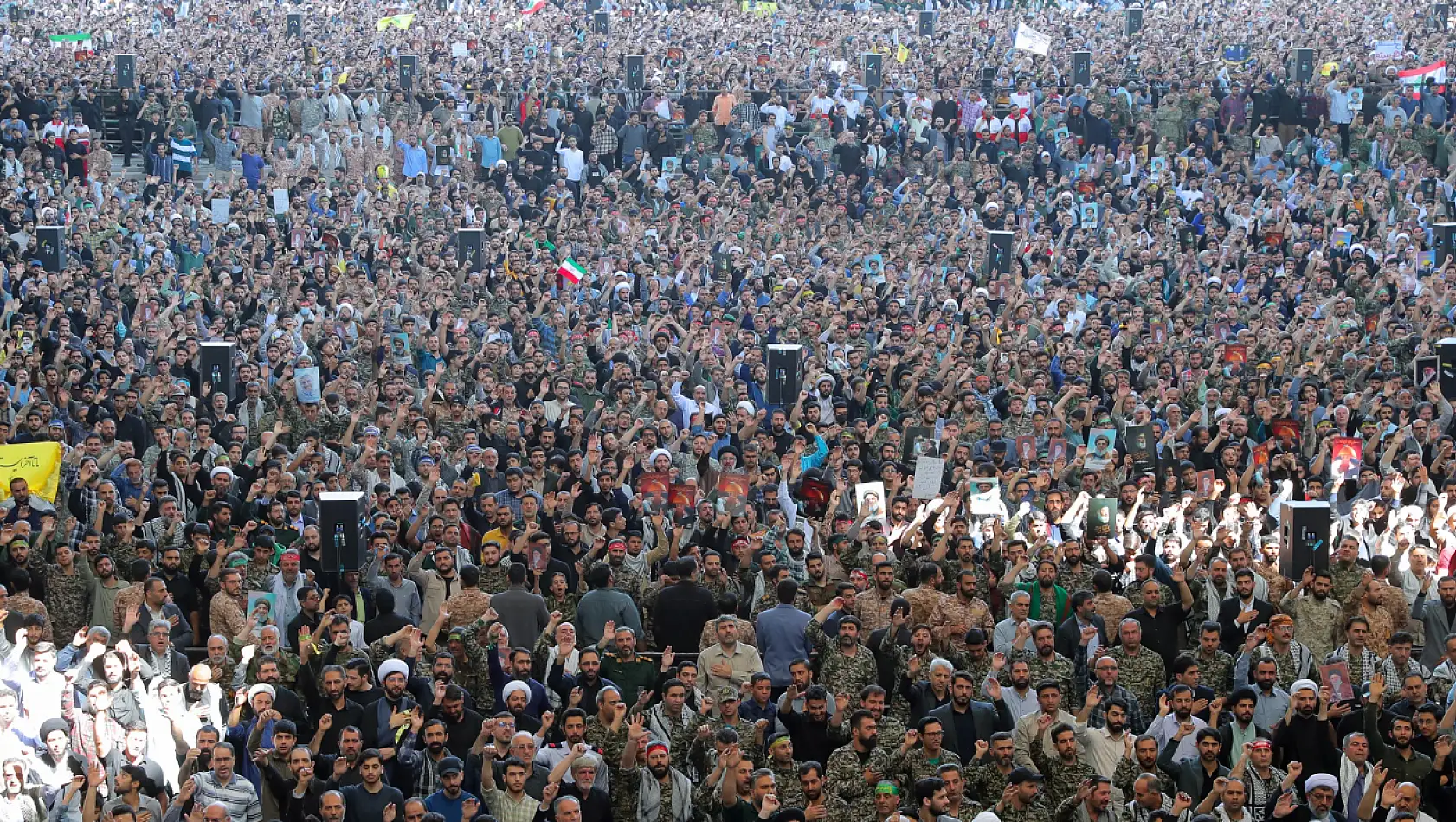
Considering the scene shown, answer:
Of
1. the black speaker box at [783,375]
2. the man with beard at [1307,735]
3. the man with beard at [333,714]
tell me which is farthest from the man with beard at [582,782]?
the black speaker box at [783,375]

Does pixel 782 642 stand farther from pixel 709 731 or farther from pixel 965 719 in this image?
pixel 965 719

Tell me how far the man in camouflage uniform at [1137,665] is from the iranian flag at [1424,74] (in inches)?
848

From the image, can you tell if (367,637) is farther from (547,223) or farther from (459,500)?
(547,223)

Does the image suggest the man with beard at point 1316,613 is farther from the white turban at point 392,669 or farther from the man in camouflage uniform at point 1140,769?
the white turban at point 392,669

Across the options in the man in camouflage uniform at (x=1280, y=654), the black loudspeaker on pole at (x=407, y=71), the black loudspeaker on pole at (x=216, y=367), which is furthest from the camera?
the black loudspeaker on pole at (x=407, y=71)

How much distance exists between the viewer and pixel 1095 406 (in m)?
19.0

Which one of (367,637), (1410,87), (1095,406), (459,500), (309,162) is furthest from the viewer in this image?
(1410,87)

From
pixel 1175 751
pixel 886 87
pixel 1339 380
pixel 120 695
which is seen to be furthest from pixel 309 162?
pixel 1175 751

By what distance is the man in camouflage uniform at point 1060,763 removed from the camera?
1303cm

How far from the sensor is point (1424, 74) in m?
33.8

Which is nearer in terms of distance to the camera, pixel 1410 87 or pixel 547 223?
pixel 547 223

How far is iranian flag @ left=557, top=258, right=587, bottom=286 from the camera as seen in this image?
80.4 ft

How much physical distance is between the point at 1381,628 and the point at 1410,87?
66.7ft

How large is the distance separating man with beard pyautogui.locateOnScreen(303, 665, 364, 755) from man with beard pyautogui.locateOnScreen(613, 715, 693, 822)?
1582mm
